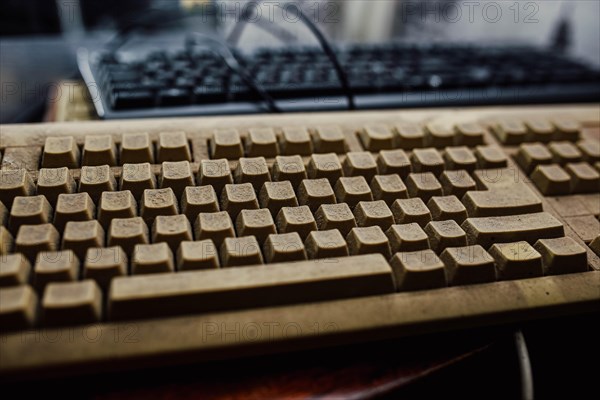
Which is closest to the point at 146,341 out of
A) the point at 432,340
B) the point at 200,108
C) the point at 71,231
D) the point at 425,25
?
the point at 71,231

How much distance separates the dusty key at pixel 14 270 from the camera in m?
0.36

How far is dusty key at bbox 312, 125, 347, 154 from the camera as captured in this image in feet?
1.77

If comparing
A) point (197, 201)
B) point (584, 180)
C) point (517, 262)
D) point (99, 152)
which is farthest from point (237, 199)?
point (584, 180)

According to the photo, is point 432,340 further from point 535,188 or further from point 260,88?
point 260,88

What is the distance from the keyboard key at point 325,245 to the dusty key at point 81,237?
0.16 meters

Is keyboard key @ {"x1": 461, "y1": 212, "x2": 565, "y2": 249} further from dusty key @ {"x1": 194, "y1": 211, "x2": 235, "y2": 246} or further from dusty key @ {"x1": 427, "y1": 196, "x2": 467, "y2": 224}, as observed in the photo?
dusty key @ {"x1": 194, "y1": 211, "x2": 235, "y2": 246}

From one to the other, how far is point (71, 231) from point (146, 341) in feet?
0.35

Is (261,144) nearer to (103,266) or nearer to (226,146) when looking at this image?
(226,146)

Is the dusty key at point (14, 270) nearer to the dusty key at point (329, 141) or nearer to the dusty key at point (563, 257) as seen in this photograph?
the dusty key at point (329, 141)

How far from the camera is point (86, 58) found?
0.68m

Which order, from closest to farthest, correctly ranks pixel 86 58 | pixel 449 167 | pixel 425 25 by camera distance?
pixel 449 167 → pixel 86 58 → pixel 425 25

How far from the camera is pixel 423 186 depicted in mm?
506

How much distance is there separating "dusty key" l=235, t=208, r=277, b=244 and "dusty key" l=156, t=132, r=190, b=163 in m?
0.10

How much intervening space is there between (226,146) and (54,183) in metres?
0.15
